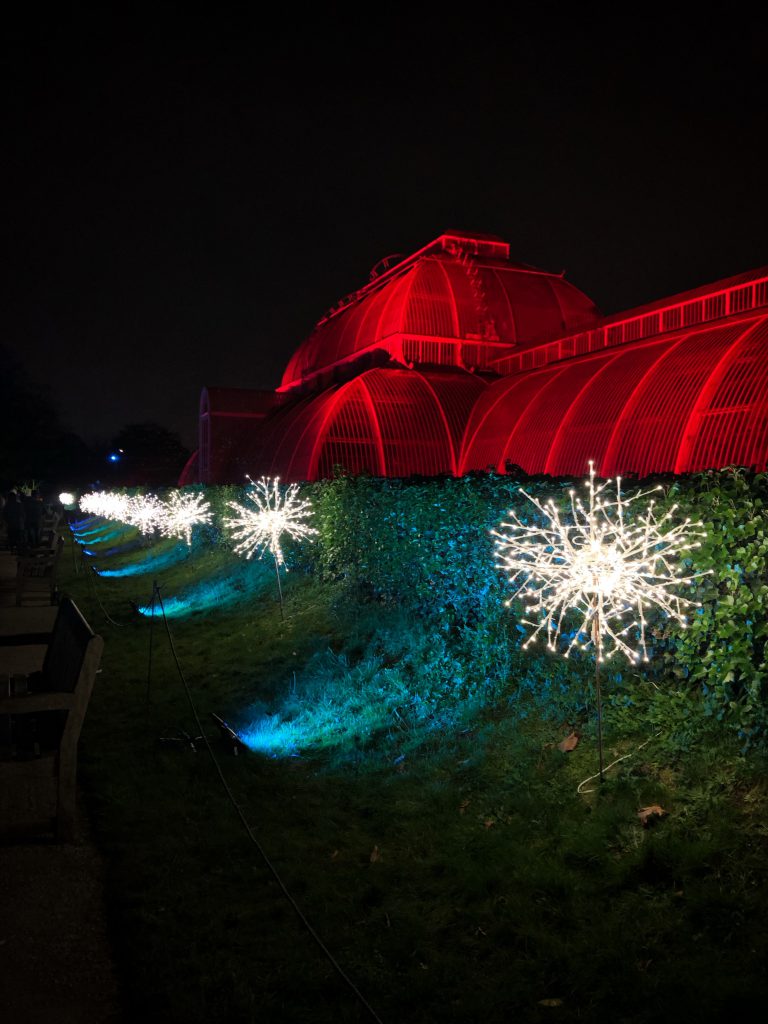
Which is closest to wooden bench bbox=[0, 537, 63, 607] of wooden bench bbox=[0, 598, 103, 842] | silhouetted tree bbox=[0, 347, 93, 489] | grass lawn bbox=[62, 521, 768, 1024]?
grass lawn bbox=[62, 521, 768, 1024]

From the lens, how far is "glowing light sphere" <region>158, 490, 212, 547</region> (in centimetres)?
2280

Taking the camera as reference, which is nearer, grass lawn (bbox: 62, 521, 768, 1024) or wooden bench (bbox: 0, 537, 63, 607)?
grass lawn (bbox: 62, 521, 768, 1024)

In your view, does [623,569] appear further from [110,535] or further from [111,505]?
[111,505]

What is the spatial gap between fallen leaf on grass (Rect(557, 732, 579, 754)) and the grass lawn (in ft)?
0.30

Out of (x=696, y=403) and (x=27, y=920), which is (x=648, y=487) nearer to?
(x=27, y=920)

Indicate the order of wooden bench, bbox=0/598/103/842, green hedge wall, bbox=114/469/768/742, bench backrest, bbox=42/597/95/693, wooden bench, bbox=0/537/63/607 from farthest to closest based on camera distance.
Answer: wooden bench, bbox=0/537/63/607 < bench backrest, bbox=42/597/95/693 < wooden bench, bbox=0/598/103/842 < green hedge wall, bbox=114/469/768/742

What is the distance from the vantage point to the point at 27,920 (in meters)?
4.62

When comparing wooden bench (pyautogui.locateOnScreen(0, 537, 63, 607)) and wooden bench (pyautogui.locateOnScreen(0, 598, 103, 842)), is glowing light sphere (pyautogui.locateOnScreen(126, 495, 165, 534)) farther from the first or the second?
wooden bench (pyautogui.locateOnScreen(0, 598, 103, 842))

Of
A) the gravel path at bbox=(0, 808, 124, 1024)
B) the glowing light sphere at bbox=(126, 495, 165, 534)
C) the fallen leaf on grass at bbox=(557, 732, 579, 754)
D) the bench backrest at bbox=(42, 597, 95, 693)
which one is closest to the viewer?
the gravel path at bbox=(0, 808, 124, 1024)

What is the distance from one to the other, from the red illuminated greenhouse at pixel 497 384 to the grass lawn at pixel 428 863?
8413 mm

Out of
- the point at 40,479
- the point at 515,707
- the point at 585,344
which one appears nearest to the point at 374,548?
the point at 515,707

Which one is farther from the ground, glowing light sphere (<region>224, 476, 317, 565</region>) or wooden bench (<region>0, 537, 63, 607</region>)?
glowing light sphere (<region>224, 476, 317, 565</region>)

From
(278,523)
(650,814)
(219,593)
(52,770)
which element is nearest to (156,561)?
(219,593)

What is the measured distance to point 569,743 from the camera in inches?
→ 249
